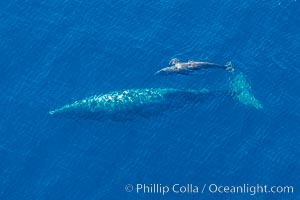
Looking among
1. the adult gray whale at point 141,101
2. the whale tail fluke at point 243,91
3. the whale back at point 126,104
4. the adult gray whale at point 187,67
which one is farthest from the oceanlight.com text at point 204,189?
the adult gray whale at point 187,67

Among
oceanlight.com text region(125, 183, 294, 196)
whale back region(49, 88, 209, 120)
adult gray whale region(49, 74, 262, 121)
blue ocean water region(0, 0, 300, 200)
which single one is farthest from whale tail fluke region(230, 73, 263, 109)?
oceanlight.com text region(125, 183, 294, 196)

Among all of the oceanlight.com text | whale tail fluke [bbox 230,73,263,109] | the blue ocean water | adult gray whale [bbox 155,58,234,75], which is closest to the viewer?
the oceanlight.com text

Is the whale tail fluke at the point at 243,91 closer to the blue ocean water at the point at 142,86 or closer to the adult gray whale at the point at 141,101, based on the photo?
the adult gray whale at the point at 141,101

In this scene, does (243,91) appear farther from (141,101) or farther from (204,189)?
(204,189)

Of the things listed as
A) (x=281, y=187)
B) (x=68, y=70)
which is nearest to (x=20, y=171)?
(x=68, y=70)

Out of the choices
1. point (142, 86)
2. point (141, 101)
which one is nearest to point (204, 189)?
point (141, 101)

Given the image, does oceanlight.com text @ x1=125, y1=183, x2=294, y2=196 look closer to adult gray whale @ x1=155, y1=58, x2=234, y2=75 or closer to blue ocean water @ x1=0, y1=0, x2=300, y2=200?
blue ocean water @ x1=0, y1=0, x2=300, y2=200

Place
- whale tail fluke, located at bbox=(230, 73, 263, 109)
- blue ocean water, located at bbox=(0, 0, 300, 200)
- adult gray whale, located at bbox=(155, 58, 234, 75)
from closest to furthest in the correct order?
1. blue ocean water, located at bbox=(0, 0, 300, 200)
2. whale tail fluke, located at bbox=(230, 73, 263, 109)
3. adult gray whale, located at bbox=(155, 58, 234, 75)
